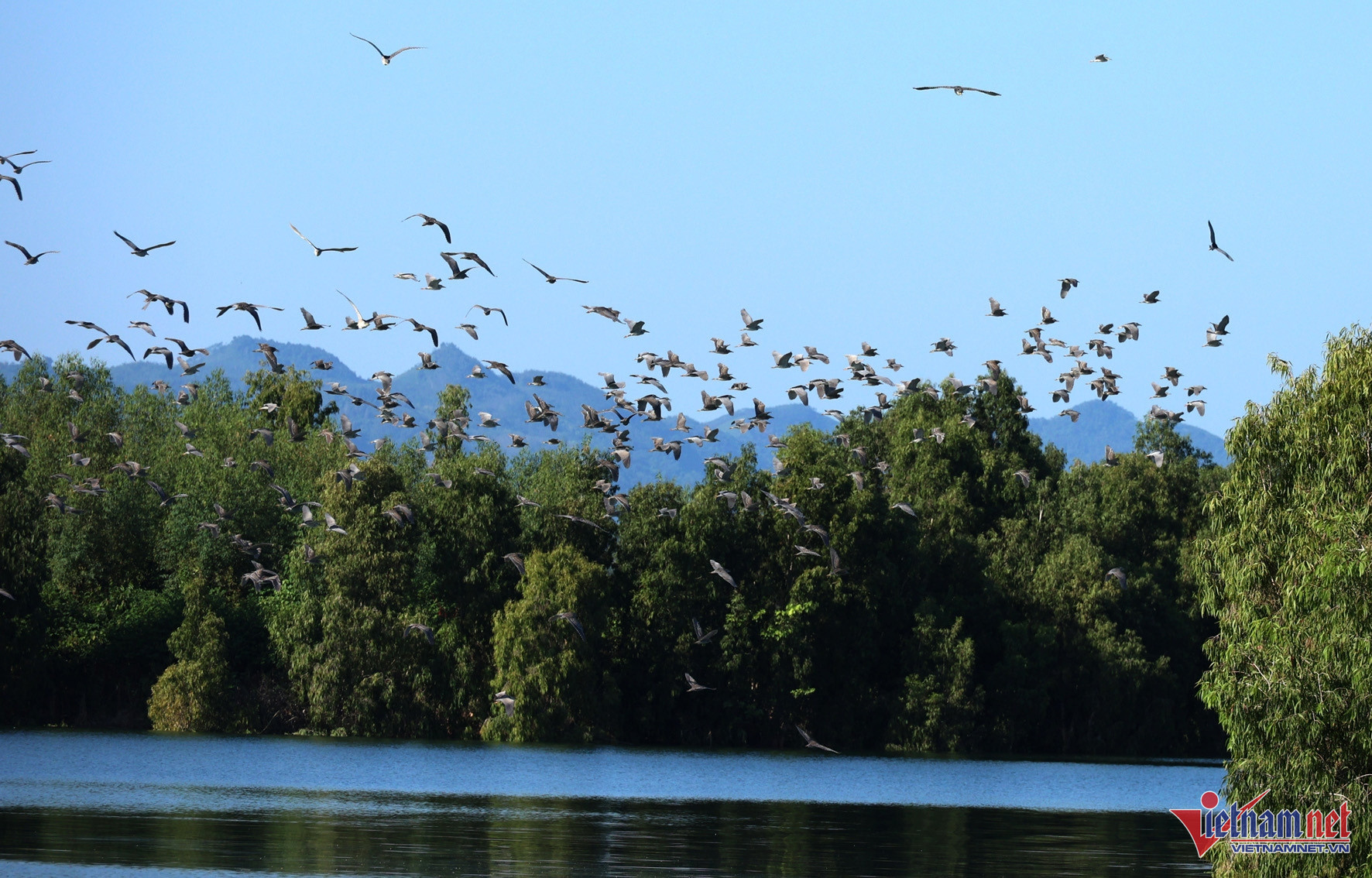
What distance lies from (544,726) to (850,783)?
22335 millimetres

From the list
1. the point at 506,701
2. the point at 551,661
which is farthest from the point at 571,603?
the point at 506,701

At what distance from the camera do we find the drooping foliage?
26688 mm

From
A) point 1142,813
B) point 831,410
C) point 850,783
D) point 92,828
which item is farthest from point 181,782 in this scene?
point 831,410

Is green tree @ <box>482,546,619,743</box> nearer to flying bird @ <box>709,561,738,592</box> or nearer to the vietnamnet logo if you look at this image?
flying bird @ <box>709,561,738,592</box>

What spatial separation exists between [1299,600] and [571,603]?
2402 inches

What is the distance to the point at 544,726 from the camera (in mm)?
84688

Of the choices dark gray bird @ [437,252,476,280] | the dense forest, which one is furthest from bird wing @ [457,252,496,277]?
the dense forest

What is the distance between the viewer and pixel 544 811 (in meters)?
48.1

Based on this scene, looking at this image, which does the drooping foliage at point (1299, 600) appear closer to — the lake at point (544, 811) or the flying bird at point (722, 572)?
the lake at point (544, 811)

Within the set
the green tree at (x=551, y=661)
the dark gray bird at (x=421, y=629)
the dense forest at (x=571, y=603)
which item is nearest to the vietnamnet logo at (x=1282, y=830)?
the dense forest at (x=571, y=603)

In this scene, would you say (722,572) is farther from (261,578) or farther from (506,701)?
(261,578)

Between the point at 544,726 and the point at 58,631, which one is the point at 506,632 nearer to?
the point at 544,726

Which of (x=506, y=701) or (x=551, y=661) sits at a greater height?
(x=551, y=661)

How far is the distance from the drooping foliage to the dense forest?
51.8m
